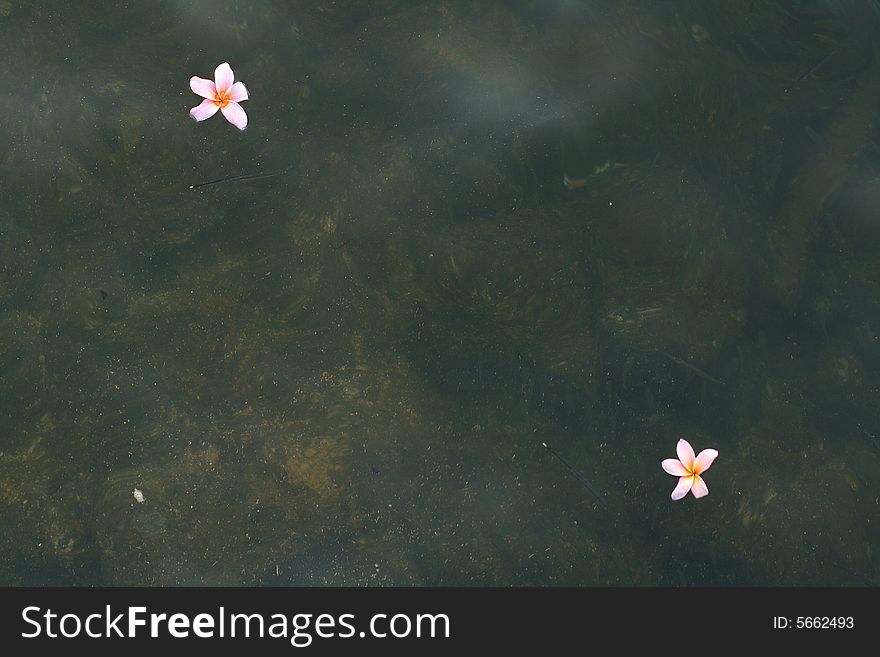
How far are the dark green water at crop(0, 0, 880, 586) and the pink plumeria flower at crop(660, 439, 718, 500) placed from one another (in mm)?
87

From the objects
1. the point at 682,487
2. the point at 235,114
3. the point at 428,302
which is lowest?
the point at 682,487

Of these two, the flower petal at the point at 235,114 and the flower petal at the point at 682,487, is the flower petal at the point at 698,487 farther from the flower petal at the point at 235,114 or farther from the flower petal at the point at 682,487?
the flower petal at the point at 235,114

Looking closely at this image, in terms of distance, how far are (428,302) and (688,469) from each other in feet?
3.57

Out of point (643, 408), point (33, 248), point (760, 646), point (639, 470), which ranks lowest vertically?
point (760, 646)

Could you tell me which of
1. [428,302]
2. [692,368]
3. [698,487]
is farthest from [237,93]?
[698,487]

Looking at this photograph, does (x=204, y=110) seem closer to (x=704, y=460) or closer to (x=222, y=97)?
(x=222, y=97)

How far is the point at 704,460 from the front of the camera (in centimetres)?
289

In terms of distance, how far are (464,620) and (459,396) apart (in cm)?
79

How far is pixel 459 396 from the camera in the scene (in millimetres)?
2990

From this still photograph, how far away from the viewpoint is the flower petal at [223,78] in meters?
2.90

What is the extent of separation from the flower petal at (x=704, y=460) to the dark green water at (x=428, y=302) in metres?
0.10

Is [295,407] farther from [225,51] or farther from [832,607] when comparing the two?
[832,607]

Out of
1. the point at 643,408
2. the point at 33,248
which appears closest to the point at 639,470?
the point at 643,408

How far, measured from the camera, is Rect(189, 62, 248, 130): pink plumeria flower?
2.90 metres
